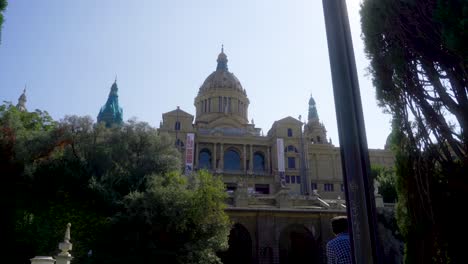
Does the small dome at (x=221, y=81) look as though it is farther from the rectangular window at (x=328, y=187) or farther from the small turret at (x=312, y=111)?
the rectangular window at (x=328, y=187)

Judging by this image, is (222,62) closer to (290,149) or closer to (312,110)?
(312,110)

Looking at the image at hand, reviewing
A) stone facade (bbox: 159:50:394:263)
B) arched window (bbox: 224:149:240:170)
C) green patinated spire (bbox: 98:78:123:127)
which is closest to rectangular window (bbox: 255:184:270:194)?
stone facade (bbox: 159:50:394:263)

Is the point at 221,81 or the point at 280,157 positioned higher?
the point at 221,81

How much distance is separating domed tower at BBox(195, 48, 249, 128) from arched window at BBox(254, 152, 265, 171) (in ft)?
24.5

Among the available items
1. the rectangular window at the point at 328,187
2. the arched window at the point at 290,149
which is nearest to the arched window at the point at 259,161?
the arched window at the point at 290,149

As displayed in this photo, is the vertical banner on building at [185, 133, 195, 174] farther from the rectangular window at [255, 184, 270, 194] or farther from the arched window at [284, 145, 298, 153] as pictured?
the arched window at [284, 145, 298, 153]

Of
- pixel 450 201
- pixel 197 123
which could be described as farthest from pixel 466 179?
pixel 197 123

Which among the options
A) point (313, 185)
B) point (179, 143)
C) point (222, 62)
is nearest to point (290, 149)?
point (313, 185)

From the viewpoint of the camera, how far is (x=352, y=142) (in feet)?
8.55

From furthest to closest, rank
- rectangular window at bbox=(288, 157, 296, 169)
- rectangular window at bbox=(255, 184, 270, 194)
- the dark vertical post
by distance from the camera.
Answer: rectangular window at bbox=(288, 157, 296, 169) → rectangular window at bbox=(255, 184, 270, 194) → the dark vertical post

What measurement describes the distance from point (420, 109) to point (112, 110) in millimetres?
61003

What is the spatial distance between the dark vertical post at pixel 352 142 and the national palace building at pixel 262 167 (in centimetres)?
2489

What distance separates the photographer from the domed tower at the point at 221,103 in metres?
59.8

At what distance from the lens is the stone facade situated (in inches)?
1080
